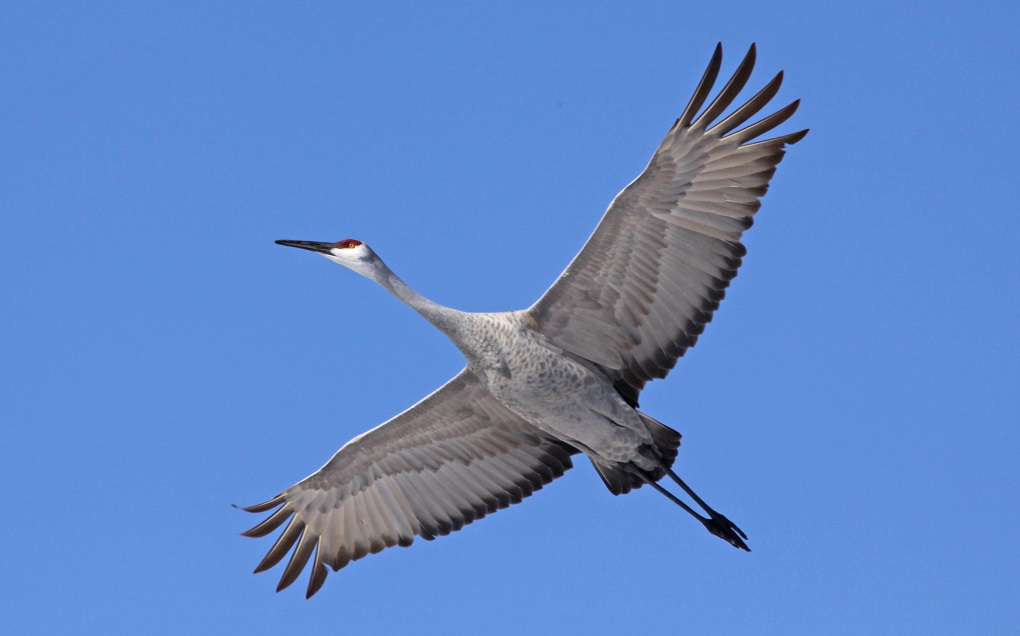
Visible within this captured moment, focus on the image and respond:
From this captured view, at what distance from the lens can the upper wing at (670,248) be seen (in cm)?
1358

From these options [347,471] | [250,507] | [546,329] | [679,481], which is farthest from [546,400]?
[250,507]

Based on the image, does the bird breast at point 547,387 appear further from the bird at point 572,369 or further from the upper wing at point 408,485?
the upper wing at point 408,485

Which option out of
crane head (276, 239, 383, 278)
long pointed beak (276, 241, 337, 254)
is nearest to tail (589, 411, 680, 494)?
crane head (276, 239, 383, 278)

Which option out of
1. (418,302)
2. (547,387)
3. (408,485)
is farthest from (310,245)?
(547,387)

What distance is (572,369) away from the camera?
46.2 feet

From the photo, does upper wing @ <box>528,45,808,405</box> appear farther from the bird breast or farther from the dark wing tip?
the dark wing tip

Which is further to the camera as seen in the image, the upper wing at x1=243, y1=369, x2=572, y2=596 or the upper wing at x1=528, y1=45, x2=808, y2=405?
the upper wing at x1=243, y1=369, x2=572, y2=596

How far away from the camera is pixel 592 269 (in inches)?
549

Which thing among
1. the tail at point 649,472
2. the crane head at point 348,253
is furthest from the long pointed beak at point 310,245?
the tail at point 649,472

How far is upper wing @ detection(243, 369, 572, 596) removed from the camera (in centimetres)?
1522

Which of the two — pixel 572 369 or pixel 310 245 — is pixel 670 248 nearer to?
pixel 572 369

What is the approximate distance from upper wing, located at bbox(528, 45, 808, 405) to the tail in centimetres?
40

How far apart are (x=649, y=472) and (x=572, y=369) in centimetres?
158

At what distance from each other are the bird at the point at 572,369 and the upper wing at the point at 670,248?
0.01 meters
